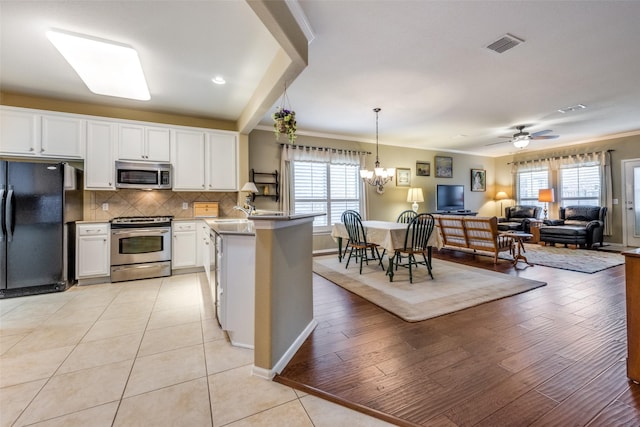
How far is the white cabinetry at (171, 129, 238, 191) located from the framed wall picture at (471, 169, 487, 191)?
24.3 feet

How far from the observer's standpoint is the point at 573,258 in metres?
5.18

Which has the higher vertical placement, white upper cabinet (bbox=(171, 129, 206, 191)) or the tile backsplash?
white upper cabinet (bbox=(171, 129, 206, 191))

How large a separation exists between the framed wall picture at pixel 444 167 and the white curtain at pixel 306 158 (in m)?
2.83

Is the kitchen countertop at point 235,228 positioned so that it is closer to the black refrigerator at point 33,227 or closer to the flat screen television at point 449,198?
the black refrigerator at point 33,227

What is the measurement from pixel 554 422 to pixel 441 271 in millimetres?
3026

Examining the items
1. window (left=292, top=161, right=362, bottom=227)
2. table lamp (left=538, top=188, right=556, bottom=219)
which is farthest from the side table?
window (left=292, top=161, right=362, bottom=227)

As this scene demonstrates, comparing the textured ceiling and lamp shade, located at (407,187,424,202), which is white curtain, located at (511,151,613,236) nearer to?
the textured ceiling

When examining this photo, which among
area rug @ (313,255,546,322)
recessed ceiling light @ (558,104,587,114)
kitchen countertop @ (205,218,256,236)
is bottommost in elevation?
area rug @ (313,255,546,322)

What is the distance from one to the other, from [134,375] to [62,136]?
3.74 metres

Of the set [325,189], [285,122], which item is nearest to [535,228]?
[325,189]

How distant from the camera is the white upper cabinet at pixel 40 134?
11.5ft

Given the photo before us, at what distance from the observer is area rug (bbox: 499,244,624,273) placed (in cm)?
452

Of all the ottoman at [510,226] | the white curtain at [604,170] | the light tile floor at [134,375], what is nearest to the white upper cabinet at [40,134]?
the light tile floor at [134,375]

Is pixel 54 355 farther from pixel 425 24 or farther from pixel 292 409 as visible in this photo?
pixel 425 24
